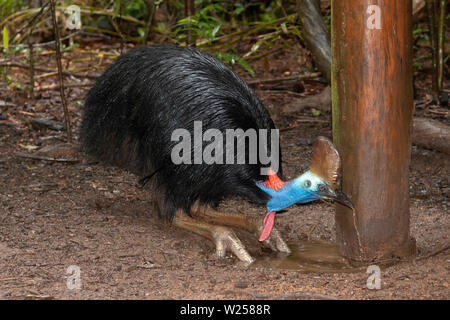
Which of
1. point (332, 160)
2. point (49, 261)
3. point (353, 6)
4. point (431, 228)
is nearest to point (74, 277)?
point (49, 261)

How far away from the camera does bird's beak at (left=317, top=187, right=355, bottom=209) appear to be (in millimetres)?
2998

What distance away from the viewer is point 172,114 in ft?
11.9

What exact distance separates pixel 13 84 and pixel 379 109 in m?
4.32

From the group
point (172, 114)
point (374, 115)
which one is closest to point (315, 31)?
point (172, 114)

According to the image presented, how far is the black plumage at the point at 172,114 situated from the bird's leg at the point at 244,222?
8 centimetres

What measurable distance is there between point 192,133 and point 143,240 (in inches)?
23.6

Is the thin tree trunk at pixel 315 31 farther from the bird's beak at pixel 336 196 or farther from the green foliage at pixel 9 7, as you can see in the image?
the green foliage at pixel 9 7

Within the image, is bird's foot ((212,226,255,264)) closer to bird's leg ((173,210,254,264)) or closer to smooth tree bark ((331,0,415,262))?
bird's leg ((173,210,254,264))

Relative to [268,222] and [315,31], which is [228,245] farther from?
[315,31]

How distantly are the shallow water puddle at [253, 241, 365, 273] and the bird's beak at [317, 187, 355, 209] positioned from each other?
335 millimetres

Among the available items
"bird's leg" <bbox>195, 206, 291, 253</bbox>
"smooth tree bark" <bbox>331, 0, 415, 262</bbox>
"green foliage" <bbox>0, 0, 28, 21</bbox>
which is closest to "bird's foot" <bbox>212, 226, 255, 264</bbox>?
"bird's leg" <bbox>195, 206, 291, 253</bbox>

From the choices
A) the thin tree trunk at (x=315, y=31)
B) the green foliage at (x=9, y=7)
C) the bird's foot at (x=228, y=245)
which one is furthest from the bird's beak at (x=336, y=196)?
the green foliage at (x=9, y=7)

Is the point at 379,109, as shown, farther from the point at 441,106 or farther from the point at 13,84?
the point at 13,84

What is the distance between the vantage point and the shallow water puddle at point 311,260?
3.28m
